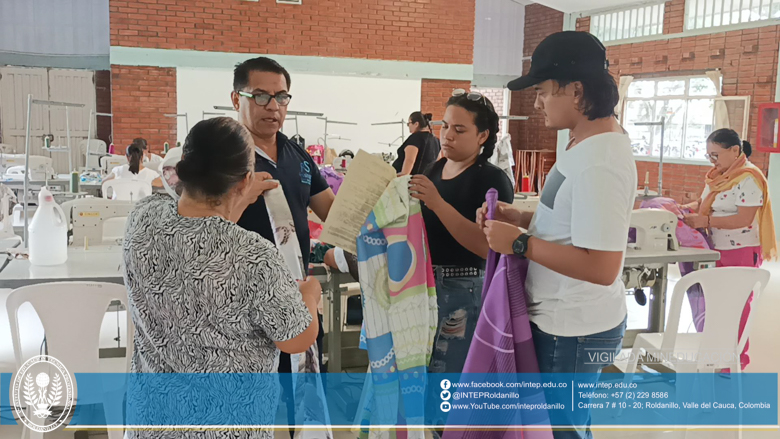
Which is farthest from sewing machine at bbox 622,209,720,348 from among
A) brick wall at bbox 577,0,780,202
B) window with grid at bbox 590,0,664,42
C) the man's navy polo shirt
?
window with grid at bbox 590,0,664,42

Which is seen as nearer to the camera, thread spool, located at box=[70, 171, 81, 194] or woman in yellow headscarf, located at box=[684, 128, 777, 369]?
woman in yellow headscarf, located at box=[684, 128, 777, 369]

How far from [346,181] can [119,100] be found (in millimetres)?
8239

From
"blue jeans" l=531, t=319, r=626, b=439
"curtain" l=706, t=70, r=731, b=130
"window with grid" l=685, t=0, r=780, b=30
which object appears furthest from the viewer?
"curtain" l=706, t=70, r=731, b=130

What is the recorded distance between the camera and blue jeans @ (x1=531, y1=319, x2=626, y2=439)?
1617 millimetres

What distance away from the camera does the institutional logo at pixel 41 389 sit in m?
2.27

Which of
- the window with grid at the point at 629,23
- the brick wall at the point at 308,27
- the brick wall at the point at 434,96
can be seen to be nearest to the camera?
the brick wall at the point at 308,27

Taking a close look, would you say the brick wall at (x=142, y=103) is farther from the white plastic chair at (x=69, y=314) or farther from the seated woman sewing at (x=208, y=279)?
the seated woman sewing at (x=208, y=279)

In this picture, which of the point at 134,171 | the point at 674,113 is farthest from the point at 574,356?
the point at 674,113

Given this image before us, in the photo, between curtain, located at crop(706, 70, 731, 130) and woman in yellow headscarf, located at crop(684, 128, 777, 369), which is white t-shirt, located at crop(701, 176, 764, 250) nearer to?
woman in yellow headscarf, located at crop(684, 128, 777, 369)

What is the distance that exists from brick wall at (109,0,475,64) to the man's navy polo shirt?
808 cm

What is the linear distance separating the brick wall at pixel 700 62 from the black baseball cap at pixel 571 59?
7903 mm

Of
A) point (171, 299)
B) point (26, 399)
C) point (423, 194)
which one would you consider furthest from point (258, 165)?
point (26, 399)

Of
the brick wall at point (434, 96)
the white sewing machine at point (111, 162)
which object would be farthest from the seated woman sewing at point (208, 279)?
the brick wall at point (434, 96)

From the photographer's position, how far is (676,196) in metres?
9.66
